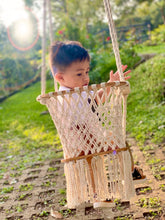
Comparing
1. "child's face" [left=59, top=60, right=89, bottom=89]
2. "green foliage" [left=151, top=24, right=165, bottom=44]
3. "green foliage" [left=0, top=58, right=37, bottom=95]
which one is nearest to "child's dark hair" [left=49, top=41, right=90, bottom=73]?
"child's face" [left=59, top=60, right=89, bottom=89]

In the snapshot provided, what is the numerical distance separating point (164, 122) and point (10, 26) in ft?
29.9

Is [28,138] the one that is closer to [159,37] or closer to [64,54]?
[64,54]

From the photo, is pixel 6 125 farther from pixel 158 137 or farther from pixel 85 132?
pixel 85 132

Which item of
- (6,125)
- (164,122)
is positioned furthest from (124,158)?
(6,125)

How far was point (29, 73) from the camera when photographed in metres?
9.62

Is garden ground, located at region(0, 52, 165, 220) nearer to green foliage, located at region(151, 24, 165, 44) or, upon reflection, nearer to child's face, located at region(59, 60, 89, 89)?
child's face, located at region(59, 60, 89, 89)

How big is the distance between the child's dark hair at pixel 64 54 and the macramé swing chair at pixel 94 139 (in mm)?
221

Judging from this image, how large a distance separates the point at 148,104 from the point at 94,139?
285cm

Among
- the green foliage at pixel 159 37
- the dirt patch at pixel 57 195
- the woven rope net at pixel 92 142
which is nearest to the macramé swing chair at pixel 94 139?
the woven rope net at pixel 92 142

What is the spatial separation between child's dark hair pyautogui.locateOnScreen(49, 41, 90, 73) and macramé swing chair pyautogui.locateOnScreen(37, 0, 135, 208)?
221mm

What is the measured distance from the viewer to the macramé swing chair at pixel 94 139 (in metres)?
1.31

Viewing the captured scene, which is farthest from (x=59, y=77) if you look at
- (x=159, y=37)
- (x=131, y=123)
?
(x=159, y=37)

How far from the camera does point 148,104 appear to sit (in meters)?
4.04

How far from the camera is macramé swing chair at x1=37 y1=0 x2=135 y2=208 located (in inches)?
51.6
